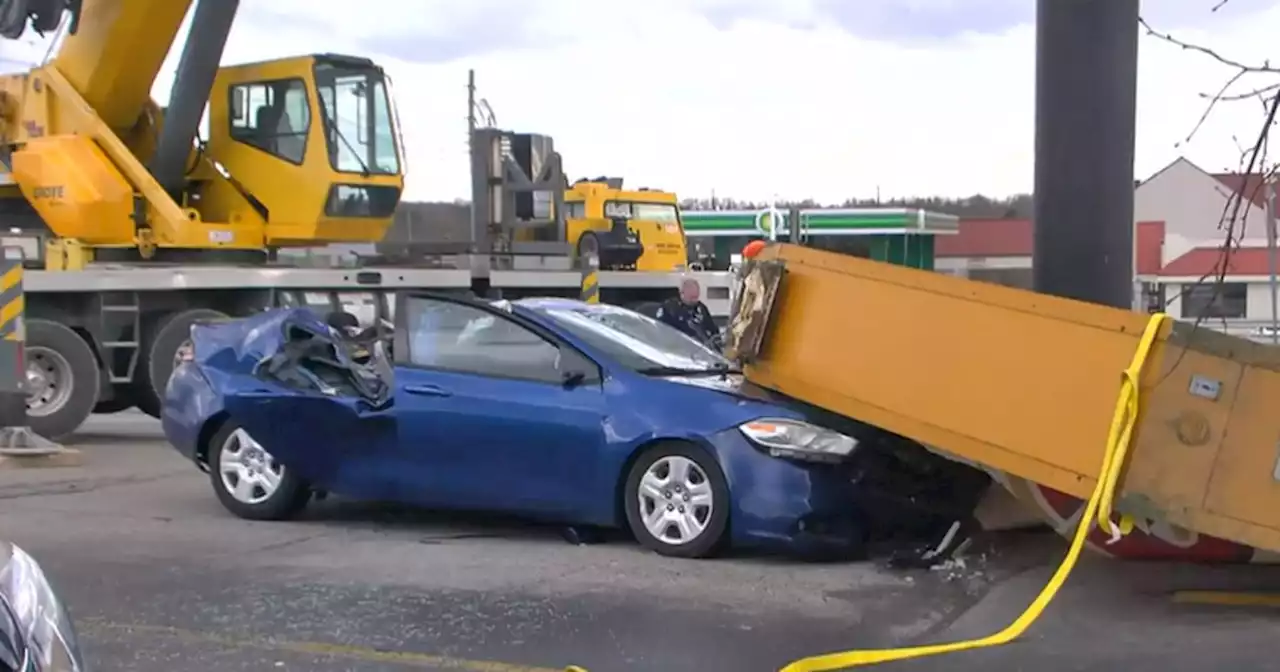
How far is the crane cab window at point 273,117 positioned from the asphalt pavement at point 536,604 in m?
7.92

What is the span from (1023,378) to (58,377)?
10.2m

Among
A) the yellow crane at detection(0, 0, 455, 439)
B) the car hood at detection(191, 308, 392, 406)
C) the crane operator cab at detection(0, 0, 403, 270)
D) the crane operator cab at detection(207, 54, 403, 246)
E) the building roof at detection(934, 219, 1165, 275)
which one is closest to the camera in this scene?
the car hood at detection(191, 308, 392, 406)

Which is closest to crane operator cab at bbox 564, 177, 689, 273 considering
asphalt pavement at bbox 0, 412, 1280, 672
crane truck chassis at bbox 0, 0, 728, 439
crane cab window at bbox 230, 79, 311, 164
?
crane truck chassis at bbox 0, 0, 728, 439

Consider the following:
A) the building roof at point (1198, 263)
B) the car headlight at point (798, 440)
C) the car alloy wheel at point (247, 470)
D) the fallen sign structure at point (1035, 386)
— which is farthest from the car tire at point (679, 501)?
the building roof at point (1198, 263)

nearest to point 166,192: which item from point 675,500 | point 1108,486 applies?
point 675,500

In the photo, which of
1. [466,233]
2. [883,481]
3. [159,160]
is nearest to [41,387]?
[159,160]

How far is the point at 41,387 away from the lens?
13734 millimetres

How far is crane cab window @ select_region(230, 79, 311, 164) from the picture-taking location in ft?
52.9

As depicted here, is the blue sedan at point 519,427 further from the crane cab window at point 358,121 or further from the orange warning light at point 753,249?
the crane cab window at point 358,121

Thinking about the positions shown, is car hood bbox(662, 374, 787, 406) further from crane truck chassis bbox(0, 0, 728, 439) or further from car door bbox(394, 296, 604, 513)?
crane truck chassis bbox(0, 0, 728, 439)

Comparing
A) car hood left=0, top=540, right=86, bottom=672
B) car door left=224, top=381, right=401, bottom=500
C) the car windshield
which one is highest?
the car windshield

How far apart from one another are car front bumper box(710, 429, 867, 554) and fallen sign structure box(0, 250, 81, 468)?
22.2 feet

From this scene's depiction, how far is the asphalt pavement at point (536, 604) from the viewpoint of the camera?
5.83 metres

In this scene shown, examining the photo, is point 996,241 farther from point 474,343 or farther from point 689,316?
point 474,343
